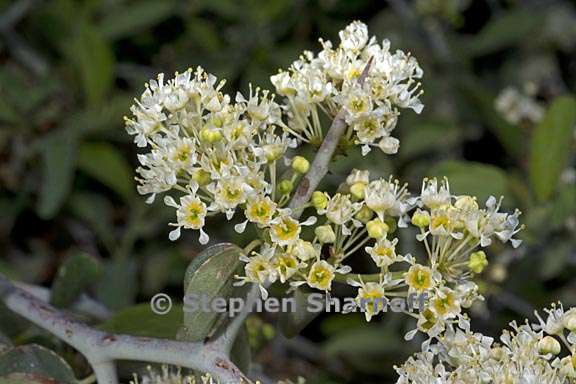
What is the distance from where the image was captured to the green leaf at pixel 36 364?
156 cm

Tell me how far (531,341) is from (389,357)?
1.51 metres

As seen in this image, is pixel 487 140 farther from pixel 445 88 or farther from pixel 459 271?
pixel 459 271

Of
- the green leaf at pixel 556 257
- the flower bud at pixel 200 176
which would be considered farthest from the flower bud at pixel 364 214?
the green leaf at pixel 556 257

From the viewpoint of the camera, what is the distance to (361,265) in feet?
9.50

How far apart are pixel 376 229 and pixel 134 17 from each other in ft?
5.89

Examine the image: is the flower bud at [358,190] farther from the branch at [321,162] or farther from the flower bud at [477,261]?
the flower bud at [477,261]

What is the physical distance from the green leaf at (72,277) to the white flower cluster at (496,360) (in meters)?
0.74

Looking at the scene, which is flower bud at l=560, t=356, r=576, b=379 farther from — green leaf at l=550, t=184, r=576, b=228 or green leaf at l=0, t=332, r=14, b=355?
green leaf at l=550, t=184, r=576, b=228

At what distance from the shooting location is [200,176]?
1.43 meters

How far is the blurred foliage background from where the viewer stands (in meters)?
2.65

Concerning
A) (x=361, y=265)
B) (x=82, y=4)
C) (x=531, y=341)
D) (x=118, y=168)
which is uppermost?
(x=82, y=4)

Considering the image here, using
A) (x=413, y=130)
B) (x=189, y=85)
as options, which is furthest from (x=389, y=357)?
(x=189, y=85)

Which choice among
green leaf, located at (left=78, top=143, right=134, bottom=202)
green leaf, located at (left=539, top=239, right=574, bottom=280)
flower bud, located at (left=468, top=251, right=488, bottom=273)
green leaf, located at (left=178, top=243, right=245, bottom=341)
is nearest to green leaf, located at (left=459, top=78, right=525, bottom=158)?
green leaf, located at (left=539, top=239, right=574, bottom=280)

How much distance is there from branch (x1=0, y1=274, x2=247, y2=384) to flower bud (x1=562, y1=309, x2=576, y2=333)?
1.59ft
